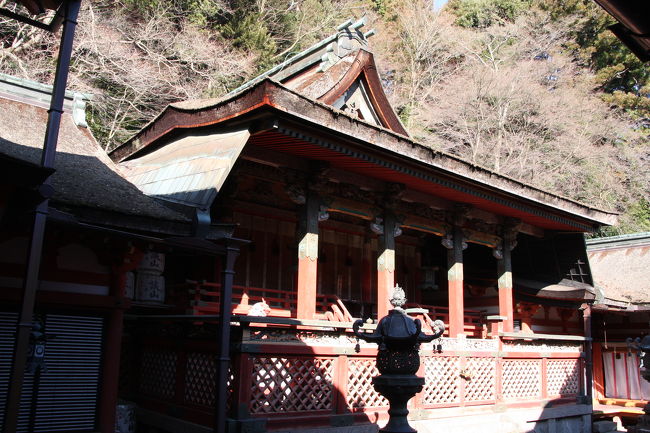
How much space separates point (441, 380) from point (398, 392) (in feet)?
19.4

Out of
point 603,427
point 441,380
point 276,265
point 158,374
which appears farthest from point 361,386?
point 603,427

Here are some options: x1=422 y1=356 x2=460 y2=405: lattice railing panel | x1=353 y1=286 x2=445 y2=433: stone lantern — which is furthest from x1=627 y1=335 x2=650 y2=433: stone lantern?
x1=353 y1=286 x2=445 y2=433: stone lantern

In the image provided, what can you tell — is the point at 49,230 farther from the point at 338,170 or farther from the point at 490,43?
the point at 490,43

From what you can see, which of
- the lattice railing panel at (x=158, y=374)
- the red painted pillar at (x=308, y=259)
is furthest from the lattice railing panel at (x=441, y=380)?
the lattice railing panel at (x=158, y=374)

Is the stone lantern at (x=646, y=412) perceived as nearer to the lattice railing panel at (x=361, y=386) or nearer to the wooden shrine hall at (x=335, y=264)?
the wooden shrine hall at (x=335, y=264)

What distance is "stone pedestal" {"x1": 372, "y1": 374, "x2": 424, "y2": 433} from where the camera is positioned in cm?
673

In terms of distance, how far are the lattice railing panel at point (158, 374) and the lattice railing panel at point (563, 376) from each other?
9.41 meters

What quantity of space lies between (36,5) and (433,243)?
1393 centimetres

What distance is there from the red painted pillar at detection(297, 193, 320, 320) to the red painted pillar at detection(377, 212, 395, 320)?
2.02 m

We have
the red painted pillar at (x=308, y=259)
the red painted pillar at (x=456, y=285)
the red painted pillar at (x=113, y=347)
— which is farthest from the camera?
the red painted pillar at (x=456, y=285)

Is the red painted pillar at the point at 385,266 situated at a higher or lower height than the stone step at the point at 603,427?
higher

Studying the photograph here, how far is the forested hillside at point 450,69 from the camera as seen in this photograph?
22875mm

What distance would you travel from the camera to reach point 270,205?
14.4 metres

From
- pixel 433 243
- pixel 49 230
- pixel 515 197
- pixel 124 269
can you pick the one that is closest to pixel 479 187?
pixel 515 197
